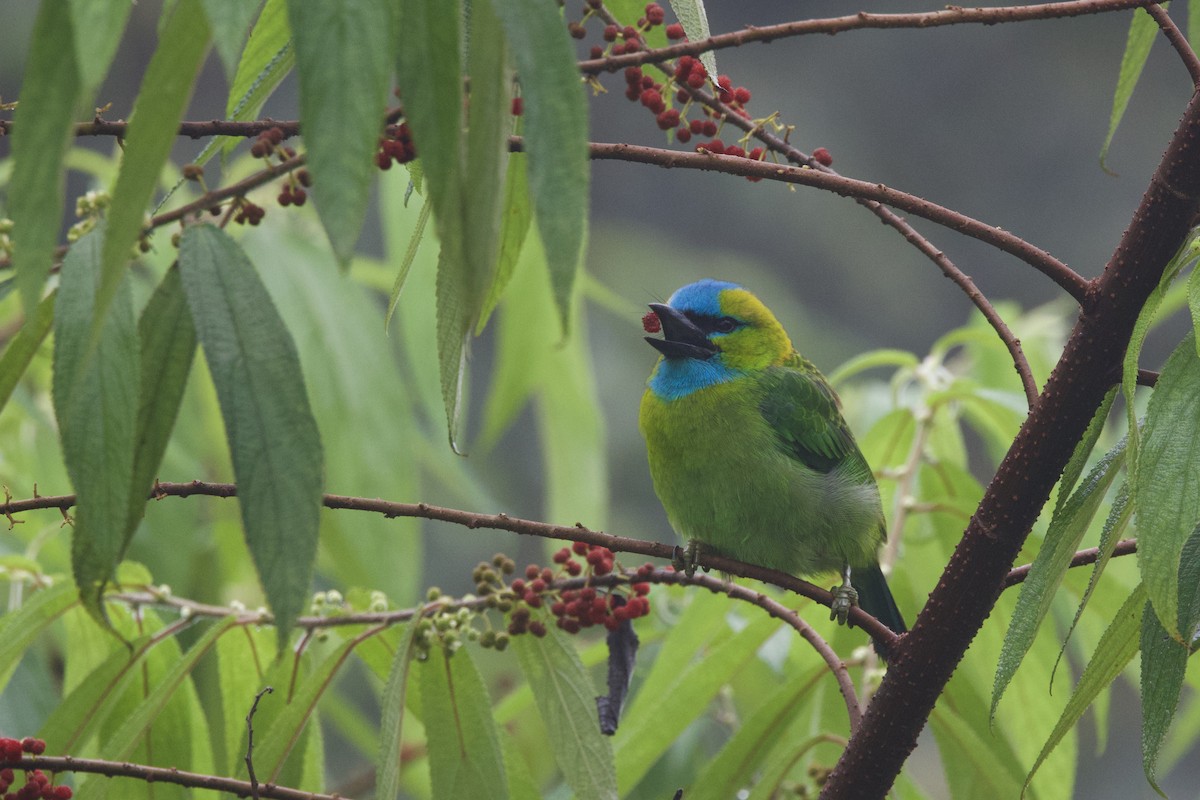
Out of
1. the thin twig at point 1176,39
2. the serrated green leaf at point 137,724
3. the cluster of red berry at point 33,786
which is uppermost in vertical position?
the thin twig at point 1176,39

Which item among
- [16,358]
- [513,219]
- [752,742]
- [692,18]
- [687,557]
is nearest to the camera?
[16,358]

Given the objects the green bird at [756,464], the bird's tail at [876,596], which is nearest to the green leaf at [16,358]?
the green bird at [756,464]

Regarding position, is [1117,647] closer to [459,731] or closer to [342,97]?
[459,731]

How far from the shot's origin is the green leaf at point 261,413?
0.96 m

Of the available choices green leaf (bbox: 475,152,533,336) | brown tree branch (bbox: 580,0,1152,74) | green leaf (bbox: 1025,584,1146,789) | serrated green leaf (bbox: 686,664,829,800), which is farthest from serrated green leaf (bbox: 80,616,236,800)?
green leaf (bbox: 1025,584,1146,789)

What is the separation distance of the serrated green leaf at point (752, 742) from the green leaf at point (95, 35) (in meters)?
1.31

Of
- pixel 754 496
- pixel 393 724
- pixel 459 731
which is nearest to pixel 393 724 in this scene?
pixel 393 724

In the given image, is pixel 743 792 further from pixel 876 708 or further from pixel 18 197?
pixel 18 197

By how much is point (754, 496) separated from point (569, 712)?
32.4 inches

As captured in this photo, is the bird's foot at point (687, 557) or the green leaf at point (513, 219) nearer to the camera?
the green leaf at point (513, 219)

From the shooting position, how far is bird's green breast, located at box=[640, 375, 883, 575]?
2342mm

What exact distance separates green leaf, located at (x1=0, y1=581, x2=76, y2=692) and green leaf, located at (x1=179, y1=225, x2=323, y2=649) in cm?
70

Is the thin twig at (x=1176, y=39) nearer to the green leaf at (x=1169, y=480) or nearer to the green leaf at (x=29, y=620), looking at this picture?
the green leaf at (x=1169, y=480)

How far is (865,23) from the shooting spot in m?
1.25
